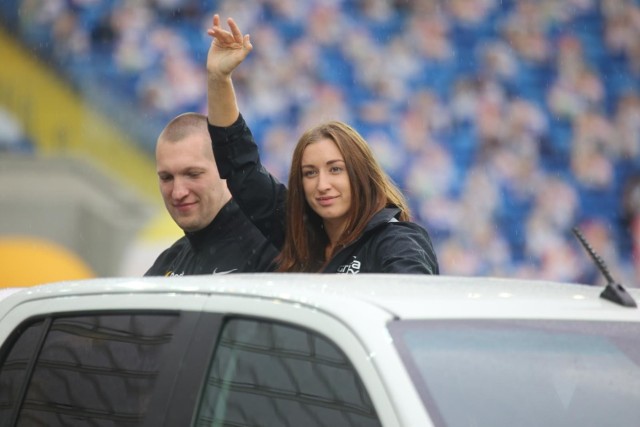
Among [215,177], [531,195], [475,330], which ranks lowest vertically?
[475,330]

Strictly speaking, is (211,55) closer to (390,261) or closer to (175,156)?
(175,156)

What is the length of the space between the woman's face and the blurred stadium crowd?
5342 mm

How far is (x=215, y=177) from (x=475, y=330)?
2456mm

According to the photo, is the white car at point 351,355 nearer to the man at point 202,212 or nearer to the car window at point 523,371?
the car window at point 523,371

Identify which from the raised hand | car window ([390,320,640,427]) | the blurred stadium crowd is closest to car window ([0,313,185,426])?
car window ([390,320,640,427])

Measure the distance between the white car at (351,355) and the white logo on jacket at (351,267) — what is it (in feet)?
3.03

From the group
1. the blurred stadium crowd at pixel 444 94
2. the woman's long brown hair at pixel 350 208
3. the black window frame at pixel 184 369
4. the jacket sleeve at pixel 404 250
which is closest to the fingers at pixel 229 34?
the woman's long brown hair at pixel 350 208

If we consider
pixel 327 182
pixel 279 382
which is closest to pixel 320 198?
pixel 327 182

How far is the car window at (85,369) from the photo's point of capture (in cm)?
269

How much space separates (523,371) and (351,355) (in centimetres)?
34

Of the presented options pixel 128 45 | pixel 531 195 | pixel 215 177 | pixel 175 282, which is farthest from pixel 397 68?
pixel 175 282

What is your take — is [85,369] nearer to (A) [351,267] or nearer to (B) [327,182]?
(A) [351,267]

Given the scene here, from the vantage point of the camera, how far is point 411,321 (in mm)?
2377

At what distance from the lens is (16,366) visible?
313cm
